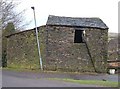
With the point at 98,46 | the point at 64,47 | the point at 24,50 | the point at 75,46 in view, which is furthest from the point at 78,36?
the point at 24,50

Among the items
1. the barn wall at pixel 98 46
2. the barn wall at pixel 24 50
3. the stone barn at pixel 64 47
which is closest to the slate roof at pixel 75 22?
the stone barn at pixel 64 47

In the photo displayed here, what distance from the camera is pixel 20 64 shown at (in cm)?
3177

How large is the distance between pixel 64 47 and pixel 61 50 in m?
0.40

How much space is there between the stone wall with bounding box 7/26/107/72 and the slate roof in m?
0.42

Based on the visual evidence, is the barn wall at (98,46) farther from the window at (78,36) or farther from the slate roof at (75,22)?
the window at (78,36)

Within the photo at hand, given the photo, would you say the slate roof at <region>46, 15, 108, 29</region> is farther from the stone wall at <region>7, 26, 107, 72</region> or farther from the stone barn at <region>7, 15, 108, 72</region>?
the stone wall at <region>7, 26, 107, 72</region>

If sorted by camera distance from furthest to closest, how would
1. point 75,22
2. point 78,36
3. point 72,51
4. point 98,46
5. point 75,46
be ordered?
point 78,36 → point 75,22 → point 98,46 → point 75,46 → point 72,51

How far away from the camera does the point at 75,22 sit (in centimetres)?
3275

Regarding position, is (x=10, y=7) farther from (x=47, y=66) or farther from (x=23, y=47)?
(x=47, y=66)

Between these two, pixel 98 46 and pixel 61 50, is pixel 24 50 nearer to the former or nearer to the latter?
pixel 61 50

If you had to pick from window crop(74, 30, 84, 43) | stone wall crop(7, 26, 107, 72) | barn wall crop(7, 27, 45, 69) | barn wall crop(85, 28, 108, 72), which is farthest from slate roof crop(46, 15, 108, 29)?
barn wall crop(7, 27, 45, 69)

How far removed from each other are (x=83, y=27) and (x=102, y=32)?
189 cm

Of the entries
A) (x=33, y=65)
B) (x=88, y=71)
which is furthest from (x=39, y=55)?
(x=88, y=71)

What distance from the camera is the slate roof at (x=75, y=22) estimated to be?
104ft
